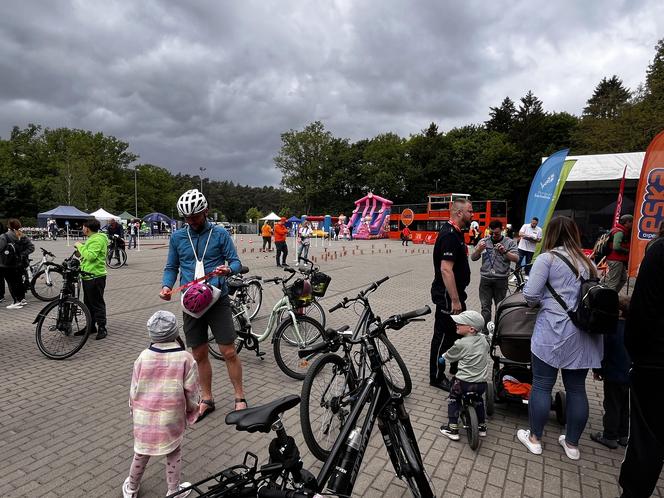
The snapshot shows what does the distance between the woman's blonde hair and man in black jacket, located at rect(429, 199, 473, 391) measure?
928 mm

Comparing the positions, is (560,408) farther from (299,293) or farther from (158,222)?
(158,222)

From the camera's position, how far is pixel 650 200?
18.3 feet

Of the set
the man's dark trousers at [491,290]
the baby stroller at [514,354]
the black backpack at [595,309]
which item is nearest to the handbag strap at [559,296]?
the black backpack at [595,309]

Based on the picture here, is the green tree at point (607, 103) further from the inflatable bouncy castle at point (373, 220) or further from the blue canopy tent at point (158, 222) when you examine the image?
the blue canopy tent at point (158, 222)

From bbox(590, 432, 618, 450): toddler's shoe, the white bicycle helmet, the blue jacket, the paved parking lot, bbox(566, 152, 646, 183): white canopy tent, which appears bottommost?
the paved parking lot

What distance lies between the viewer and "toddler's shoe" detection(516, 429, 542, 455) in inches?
118

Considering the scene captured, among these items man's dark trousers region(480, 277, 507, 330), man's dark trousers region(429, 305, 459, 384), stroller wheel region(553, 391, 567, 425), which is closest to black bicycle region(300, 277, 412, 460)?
man's dark trousers region(429, 305, 459, 384)

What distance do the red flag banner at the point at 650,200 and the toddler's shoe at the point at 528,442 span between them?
3.84 metres

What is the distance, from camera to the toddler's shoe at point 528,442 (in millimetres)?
2994

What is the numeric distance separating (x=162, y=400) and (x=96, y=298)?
4453mm

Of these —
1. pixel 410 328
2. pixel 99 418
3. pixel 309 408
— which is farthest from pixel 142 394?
pixel 410 328

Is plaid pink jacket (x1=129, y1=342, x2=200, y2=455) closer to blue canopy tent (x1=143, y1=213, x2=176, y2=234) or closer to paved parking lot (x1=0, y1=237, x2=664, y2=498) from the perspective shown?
paved parking lot (x1=0, y1=237, x2=664, y2=498)

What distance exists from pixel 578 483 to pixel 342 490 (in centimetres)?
196

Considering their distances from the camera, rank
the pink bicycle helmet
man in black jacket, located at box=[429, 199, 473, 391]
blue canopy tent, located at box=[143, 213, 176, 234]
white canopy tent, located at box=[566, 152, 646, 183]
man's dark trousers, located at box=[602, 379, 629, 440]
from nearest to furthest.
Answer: man's dark trousers, located at box=[602, 379, 629, 440] → the pink bicycle helmet → man in black jacket, located at box=[429, 199, 473, 391] → white canopy tent, located at box=[566, 152, 646, 183] → blue canopy tent, located at box=[143, 213, 176, 234]
